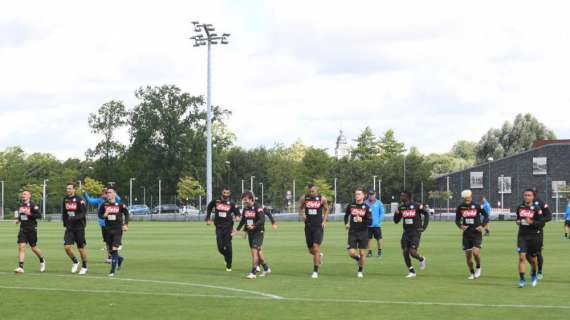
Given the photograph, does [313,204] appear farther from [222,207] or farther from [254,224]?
[222,207]

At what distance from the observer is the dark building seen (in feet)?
368

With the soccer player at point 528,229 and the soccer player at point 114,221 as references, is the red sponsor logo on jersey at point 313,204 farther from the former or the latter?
the soccer player at point 528,229

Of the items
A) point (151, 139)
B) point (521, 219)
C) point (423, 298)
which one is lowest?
point (423, 298)

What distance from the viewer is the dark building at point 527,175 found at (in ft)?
368

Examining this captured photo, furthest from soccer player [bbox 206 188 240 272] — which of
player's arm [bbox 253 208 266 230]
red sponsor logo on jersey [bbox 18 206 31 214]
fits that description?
red sponsor logo on jersey [bbox 18 206 31 214]

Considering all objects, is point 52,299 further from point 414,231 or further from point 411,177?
point 411,177

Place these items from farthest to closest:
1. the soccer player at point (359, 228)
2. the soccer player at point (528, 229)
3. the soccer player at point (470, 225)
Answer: the soccer player at point (359, 228), the soccer player at point (470, 225), the soccer player at point (528, 229)

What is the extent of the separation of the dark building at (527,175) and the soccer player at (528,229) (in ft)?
308

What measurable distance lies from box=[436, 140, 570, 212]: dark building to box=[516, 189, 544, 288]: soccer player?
308 ft

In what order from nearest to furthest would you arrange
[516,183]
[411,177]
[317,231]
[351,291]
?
1. [351,291]
2. [317,231]
3. [516,183]
4. [411,177]

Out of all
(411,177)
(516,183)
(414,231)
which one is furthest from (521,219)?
(411,177)

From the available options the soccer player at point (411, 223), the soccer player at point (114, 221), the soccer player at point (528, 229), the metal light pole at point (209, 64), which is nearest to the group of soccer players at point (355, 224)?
the soccer player at point (411, 223)

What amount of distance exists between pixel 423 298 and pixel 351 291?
5.80 feet

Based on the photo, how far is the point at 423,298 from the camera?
661 inches
